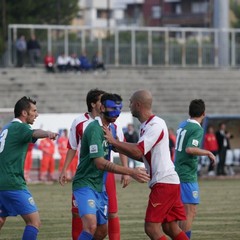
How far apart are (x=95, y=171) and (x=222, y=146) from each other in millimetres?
23678

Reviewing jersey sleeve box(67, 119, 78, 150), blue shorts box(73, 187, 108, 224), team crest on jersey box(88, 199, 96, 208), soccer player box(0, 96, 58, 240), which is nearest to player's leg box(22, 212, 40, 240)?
soccer player box(0, 96, 58, 240)

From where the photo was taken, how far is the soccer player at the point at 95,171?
12195 mm

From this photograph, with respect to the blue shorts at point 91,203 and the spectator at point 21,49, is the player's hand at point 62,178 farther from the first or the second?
the spectator at point 21,49

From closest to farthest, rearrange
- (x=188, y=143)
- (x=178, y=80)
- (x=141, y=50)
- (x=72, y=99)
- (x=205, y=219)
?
(x=188, y=143) → (x=205, y=219) → (x=72, y=99) → (x=178, y=80) → (x=141, y=50)

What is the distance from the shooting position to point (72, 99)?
45.0m

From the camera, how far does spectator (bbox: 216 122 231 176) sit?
35906 millimetres

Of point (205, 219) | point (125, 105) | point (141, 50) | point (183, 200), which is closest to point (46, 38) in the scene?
point (141, 50)

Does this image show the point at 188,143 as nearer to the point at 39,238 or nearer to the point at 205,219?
the point at 39,238

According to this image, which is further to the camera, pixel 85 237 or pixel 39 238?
pixel 39 238

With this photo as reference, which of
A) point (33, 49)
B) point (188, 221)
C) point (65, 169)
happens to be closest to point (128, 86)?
point (33, 49)

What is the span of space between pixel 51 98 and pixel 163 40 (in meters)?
10.6

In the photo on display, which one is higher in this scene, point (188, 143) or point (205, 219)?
point (188, 143)

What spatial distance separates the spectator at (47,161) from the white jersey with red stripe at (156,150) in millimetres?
20348

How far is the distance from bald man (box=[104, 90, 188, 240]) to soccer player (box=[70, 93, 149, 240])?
200mm
